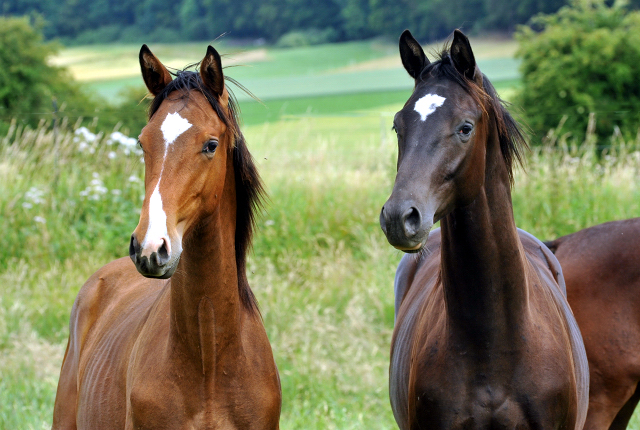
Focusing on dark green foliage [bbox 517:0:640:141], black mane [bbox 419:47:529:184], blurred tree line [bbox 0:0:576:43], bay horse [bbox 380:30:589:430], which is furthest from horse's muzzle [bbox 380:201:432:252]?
blurred tree line [bbox 0:0:576:43]

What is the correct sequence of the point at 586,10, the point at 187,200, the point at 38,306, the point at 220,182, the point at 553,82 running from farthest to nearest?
the point at 586,10 → the point at 553,82 → the point at 38,306 → the point at 220,182 → the point at 187,200

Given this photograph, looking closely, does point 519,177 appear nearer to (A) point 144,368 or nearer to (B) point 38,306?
(B) point 38,306

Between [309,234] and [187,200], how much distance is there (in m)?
5.50

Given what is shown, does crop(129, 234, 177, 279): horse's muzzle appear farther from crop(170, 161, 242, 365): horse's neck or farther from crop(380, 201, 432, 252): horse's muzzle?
crop(380, 201, 432, 252): horse's muzzle

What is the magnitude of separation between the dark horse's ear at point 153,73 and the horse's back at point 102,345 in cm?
109

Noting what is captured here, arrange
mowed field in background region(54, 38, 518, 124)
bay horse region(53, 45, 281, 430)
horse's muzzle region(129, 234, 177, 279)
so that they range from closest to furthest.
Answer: horse's muzzle region(129, 234, 177, 279)
bay horse region(53, 45, 281, 430)
mowed field in background region(54, 38, 518, 124)

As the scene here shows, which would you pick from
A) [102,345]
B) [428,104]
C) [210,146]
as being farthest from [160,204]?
[102,345]

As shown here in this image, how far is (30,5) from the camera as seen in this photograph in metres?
40.9

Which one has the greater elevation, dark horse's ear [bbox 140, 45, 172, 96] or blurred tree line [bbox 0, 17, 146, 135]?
blurred tree line [bbox 0, 17, 146, 135]

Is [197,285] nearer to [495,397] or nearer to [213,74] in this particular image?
[213,74]

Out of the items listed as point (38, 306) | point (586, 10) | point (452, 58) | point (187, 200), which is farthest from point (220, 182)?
point (586, 10)

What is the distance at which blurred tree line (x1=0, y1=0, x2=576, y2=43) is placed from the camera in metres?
38.2

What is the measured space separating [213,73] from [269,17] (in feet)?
127

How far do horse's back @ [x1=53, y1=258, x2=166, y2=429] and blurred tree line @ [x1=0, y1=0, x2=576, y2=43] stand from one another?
110ft
